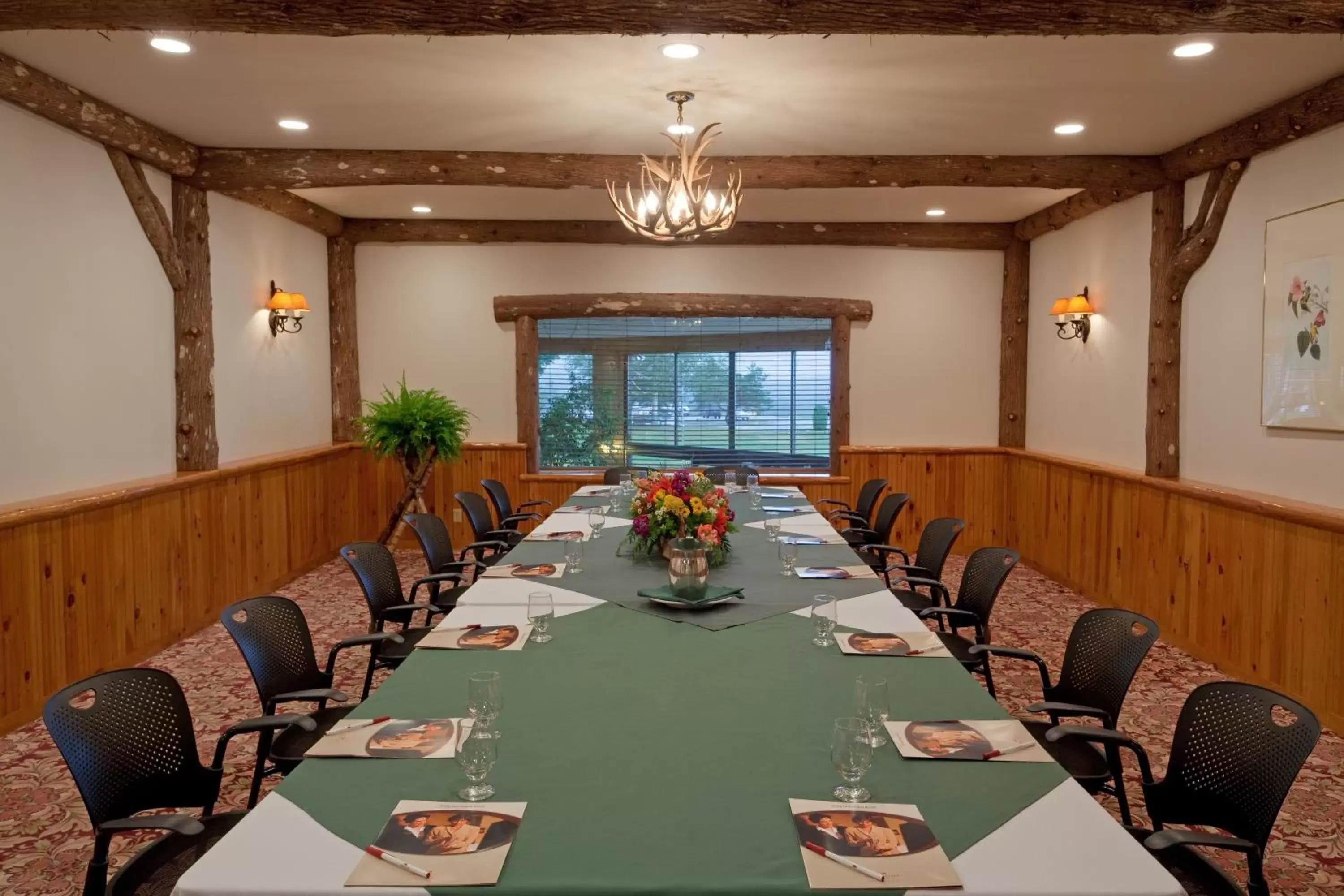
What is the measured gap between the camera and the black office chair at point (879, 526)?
5.61 m

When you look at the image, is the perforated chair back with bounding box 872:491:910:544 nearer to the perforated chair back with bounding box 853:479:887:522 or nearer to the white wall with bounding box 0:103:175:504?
the perforated chair back with bounding box 853:479:887:522

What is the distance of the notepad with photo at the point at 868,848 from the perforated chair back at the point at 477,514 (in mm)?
3915

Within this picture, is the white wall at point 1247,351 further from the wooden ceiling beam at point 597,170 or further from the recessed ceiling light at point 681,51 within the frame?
the recessed ceiling light at point 681,51

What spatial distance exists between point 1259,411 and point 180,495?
6.29 m

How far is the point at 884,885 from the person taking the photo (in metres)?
1.48

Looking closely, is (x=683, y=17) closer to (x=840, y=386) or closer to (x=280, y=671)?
(x=280, y=671)

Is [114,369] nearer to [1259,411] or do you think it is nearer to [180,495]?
[180,495]

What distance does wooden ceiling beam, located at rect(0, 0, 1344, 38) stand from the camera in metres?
3.11

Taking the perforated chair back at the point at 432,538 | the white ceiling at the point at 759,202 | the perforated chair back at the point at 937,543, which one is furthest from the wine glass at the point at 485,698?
the white ceiling at the point at 759,202

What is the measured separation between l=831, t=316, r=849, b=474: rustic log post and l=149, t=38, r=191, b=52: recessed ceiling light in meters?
5.75

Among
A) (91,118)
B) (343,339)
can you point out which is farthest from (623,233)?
(91,118)

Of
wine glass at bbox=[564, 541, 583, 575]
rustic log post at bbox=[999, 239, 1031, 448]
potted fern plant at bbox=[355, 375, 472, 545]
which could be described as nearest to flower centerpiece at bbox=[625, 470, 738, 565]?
wine glass at bbox=[564, 541, 583, 575]

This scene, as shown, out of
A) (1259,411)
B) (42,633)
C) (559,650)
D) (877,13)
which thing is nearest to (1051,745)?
(559,650)

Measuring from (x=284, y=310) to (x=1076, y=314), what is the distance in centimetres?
613
